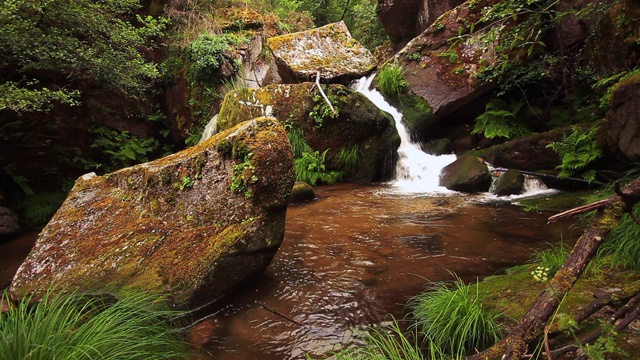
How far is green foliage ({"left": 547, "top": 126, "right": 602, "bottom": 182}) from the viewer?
20.1 ft

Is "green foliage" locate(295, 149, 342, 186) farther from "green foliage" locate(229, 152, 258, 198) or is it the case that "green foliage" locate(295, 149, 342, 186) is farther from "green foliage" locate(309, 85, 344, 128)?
"green foliage" locate(229, 152, 258, 198)

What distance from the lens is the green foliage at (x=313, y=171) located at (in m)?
8.75

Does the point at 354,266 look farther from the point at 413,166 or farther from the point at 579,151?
the point at 413,166

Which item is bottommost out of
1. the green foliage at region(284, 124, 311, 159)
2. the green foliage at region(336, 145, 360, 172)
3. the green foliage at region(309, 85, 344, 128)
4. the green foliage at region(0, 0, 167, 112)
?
the green foliage at region(336, 145, 360, 172)

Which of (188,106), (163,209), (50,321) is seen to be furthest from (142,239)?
(188,106)

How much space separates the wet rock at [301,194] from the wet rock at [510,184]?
146 inches

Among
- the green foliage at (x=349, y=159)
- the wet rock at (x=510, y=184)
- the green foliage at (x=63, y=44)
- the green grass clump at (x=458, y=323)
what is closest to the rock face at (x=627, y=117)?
the wet rock at (x=510, y=184)

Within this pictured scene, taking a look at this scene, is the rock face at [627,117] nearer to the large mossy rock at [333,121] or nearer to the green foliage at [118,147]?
the large mossy rock at [333,121]

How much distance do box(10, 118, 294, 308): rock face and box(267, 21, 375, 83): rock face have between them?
7.37 metres

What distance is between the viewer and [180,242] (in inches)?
130

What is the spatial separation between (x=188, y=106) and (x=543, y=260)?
10932 mm

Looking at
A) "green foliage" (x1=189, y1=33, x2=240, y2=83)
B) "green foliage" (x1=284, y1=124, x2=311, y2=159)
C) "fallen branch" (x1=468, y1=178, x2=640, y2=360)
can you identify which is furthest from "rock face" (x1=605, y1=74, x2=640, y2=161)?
"green foliage" (x1=189, y1=33, x2=240, y2=83)

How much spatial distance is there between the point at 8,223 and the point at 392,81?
9.77 m

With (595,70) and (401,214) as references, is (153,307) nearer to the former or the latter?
(401,214)
